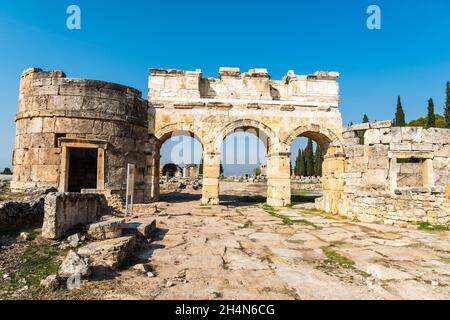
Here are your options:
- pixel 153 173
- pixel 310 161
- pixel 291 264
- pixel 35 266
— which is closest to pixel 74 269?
pixel 35 266

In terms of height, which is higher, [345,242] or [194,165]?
[194,165]

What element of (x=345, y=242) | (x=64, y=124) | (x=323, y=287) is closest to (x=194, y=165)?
(x=64, y=124)

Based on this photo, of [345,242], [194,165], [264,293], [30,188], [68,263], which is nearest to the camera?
[264,293]

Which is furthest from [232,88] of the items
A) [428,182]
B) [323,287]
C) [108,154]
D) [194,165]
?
[194,165]

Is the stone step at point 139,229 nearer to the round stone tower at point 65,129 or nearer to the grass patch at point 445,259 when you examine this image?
the grass patch at point 445,259

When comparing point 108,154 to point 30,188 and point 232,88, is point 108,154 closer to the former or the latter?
point 30,188

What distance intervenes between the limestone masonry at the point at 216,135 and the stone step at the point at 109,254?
704cm

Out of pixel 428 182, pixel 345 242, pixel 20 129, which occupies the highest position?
pixel 20 129

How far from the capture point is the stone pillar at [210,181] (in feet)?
40.6

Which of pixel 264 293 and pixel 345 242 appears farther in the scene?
pixel 345 242

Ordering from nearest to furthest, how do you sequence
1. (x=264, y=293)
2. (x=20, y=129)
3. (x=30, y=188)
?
1. (x=264, y=293)
2. (x=30, y=188)
3. (x=20, y=129)

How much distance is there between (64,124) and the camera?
1034 cm

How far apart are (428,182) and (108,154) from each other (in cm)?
1201

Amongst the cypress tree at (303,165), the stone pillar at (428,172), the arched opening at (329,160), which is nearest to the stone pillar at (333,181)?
the arched opening at (329,160)
